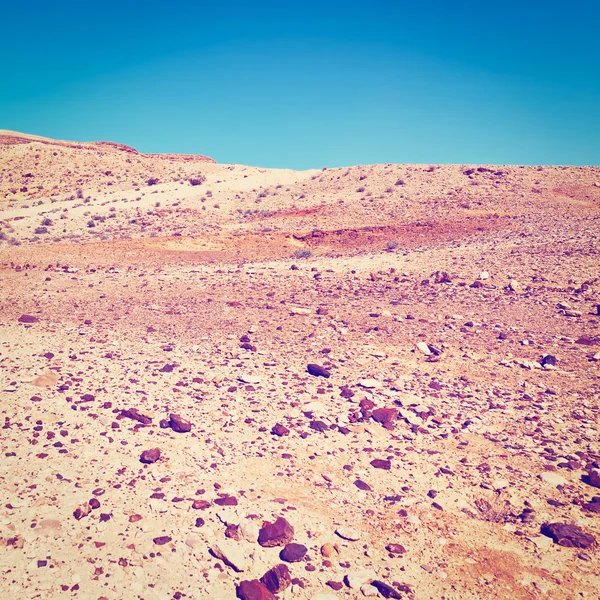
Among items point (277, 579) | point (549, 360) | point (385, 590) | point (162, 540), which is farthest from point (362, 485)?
point (549, 360)

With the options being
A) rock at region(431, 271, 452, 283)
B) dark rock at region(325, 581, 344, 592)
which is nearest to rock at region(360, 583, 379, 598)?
dark rock at region(325, 581, 344, 592)

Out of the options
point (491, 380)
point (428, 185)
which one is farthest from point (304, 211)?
point (491, 380)

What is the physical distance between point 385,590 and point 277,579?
2.24 ft

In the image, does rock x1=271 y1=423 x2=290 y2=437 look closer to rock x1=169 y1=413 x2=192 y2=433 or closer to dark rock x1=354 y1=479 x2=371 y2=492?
rock x1=169 y1=413 x2=192 y2=433

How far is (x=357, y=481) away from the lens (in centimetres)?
396

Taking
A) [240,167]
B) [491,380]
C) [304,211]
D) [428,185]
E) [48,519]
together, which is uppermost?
[240,167]

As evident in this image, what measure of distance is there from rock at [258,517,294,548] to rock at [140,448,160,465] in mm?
1267

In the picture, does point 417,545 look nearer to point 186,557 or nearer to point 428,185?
point 186,557

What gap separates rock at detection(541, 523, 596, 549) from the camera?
3290 mm

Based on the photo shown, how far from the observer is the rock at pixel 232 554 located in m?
3.08

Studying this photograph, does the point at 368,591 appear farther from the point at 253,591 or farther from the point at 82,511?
the point at 82,511

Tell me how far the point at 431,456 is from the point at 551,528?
1.12 m

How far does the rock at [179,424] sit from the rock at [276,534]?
1499 mm

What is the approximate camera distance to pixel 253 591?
9.38 feet
